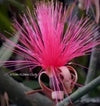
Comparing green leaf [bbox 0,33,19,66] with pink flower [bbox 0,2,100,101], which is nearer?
pink flower [bbox 0,2,100,101]

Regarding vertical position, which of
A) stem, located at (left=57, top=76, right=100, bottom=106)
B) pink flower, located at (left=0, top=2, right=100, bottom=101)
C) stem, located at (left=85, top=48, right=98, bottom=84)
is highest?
pink flower, located at (left=0, top=2, right=100, bottom=101)

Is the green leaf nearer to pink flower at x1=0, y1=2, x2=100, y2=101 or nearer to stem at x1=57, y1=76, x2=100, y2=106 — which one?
pink flower at x1=0, y1=2, x2=100, y2=101

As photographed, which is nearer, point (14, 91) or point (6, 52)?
point (14, 91)

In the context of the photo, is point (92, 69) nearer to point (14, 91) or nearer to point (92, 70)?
point (92, 70)

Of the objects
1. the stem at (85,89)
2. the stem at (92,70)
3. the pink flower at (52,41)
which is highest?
the pink flower at (52,41)

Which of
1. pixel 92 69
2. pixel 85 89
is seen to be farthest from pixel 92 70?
pixel 85 89

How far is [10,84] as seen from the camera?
88 centimetres

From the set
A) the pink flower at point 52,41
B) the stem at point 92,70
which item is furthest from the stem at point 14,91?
the stem at point 92,70

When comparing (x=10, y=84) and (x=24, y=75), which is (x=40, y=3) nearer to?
(x=10, y=84)

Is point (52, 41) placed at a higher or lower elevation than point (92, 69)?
higher

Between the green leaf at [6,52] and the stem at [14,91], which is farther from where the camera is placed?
the green leaf at [6,52]

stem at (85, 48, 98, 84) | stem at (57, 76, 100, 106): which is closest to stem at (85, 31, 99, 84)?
stem at (85, 48, 98, 84)

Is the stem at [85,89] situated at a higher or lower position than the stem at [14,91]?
lower

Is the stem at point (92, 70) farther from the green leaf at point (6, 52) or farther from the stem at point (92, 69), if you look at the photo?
the green leaf at point (6, 52)
